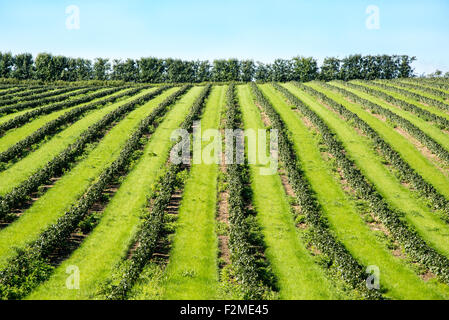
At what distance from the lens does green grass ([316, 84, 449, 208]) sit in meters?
38.6

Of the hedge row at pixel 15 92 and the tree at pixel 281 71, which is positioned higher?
the tree at pixel 281 71

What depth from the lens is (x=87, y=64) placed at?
14962cm

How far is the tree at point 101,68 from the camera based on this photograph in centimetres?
14962

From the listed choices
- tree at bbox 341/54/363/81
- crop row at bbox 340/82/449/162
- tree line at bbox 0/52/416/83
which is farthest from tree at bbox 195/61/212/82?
crop row at bbox 340/82/449/162

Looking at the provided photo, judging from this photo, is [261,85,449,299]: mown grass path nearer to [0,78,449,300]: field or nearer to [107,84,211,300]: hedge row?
[0,78,449,300]: field

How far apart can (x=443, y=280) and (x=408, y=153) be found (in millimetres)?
26621

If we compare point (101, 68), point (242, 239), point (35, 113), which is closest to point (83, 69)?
point (101, 68)

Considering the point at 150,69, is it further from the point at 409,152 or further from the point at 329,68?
the point at 409,152

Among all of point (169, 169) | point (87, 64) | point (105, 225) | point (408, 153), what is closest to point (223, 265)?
point (105, 225)

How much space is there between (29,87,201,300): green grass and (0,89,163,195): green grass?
1184 centimetres

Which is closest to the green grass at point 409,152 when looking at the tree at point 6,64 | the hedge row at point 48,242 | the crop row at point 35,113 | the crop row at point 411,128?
the crop row at point 411,128

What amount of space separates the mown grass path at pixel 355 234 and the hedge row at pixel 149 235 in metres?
16.8

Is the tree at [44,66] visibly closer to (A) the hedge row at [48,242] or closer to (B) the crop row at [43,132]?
(B) the crop row at [43,132]
